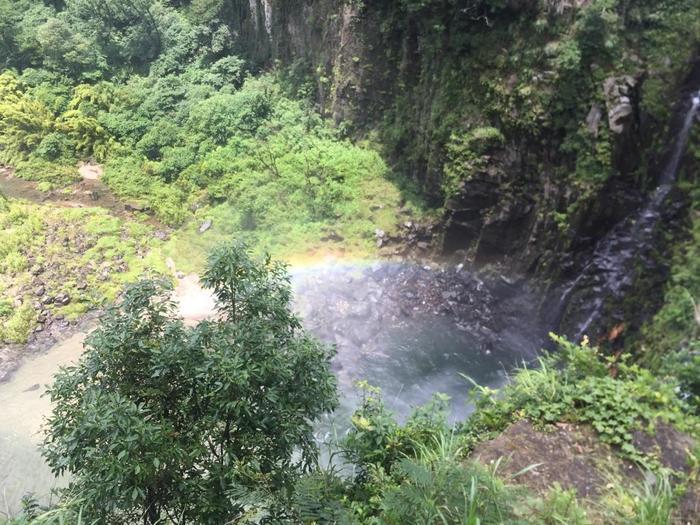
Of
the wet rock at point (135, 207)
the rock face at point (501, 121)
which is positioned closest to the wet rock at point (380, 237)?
the rock face at point (501, 121)

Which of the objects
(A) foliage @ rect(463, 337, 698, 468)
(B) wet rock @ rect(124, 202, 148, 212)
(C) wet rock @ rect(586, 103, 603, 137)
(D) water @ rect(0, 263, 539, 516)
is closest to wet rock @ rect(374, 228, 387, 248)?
(D) water @ rect(0, 263, 539, 516)

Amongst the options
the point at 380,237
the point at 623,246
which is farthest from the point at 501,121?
the point at 380,237

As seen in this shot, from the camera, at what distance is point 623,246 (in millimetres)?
11273

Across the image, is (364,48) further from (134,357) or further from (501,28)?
(134,357)

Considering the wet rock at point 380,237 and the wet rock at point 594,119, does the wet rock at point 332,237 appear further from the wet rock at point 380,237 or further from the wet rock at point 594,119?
the wet rock at point 594,119

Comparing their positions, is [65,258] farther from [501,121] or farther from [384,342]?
[501,121]

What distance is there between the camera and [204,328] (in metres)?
4.79

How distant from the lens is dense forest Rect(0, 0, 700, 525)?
14.6ft

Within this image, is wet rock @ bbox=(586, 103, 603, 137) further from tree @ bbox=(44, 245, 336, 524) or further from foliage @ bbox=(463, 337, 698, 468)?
tree @ bbox=(44, 245, 336, 524)

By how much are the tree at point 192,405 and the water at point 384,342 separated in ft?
15.9

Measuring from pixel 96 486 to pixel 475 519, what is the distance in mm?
2795

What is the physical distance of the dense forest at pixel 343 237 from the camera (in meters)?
4.46

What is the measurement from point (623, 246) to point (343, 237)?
7.02m

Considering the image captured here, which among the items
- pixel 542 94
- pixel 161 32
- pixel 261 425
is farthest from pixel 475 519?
pixel 161 32
